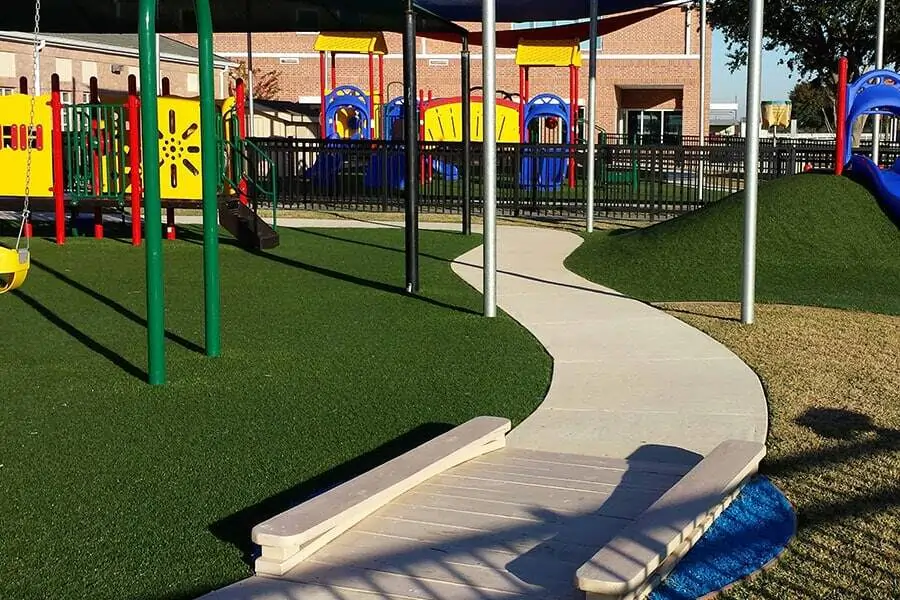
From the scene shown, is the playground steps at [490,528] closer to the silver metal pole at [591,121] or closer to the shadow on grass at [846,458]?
the shadow on grass at [846,458]

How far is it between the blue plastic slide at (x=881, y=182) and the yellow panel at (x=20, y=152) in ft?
34.6

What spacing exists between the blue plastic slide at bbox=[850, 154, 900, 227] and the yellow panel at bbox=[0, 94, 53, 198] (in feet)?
34.6

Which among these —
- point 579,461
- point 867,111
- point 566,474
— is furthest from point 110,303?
point 867,111

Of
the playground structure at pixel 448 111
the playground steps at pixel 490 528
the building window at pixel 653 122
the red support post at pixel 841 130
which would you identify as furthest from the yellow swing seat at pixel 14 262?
the building window at pixel 653 122

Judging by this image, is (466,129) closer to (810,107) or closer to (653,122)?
(653,122)

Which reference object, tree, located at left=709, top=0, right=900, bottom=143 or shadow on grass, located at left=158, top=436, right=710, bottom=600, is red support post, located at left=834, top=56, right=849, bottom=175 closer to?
shadow on grass, located at left=158, top=436, right=710, bottom=600

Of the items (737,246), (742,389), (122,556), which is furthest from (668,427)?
(737,246)

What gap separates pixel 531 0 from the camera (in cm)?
2148

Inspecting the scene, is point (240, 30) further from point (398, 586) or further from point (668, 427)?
point (398, 586)

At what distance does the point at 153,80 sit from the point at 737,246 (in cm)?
778

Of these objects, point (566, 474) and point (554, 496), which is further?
point (566, 474)

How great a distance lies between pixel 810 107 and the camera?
78812mm

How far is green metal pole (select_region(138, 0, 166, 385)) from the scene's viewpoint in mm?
6996

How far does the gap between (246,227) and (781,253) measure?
267 inches
